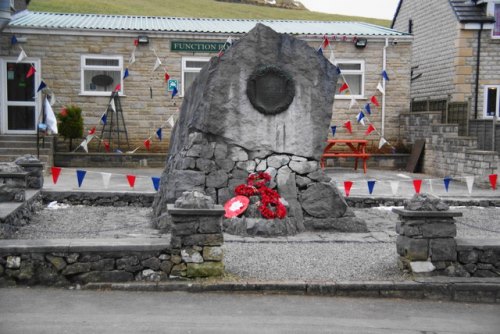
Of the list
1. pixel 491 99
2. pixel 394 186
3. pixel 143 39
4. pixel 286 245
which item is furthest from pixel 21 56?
pixel 491 99

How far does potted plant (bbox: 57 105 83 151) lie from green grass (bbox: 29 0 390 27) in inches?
1142

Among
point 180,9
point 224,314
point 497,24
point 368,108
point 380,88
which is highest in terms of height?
point 180,9

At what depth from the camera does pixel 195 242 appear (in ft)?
24.7

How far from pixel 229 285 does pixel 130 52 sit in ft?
51.3

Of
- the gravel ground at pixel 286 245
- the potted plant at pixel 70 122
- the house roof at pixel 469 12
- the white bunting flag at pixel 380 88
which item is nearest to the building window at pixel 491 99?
the house roof at pixel 469 12

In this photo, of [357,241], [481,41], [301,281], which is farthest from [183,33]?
[301,281]

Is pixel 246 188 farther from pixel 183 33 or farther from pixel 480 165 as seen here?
pixel 183 33

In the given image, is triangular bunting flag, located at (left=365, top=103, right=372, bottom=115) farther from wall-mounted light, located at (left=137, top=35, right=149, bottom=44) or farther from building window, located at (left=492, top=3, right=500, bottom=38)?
wall-mounted light, located at (left=137, top=35, right=149, bottom=44)

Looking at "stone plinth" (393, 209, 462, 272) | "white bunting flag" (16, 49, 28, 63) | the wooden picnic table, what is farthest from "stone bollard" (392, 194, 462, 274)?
"white bunting flag" (16, 49, 28, 63)

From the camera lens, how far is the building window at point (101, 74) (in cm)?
2147

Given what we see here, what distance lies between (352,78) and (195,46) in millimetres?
5660

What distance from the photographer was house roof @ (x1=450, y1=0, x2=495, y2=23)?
24156 mm

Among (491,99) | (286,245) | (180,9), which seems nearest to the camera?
(286,245)

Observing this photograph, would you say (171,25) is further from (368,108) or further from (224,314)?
(224,314)
